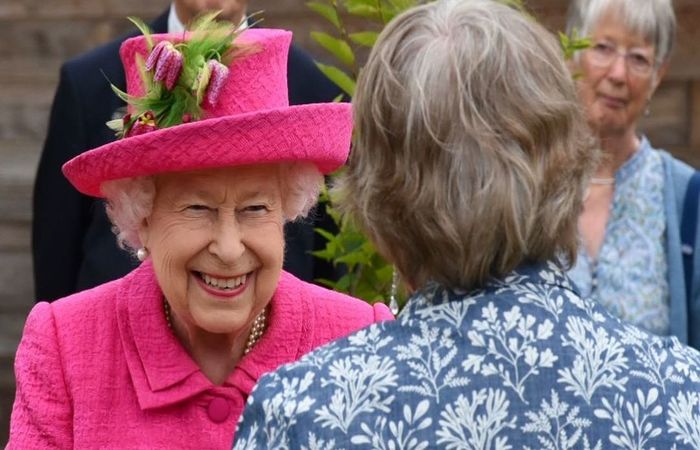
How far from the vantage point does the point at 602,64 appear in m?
5.12

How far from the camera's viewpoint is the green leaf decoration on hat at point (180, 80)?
3033 mm

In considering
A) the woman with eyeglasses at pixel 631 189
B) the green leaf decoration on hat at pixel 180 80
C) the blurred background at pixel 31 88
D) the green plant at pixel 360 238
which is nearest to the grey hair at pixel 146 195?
the green leaf decoration on hat at pixel 180 80

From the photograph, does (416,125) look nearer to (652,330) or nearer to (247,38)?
(247,38)

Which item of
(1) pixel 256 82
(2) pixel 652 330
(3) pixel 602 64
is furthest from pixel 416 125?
(3) pixel 602 64

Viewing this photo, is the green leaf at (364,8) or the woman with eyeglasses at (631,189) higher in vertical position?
the green leaf at (364,8)

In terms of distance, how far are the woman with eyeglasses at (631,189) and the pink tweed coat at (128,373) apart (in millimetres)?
1586

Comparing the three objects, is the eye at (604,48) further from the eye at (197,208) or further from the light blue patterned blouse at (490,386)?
→ the light blue patterned blouse at (490,386)

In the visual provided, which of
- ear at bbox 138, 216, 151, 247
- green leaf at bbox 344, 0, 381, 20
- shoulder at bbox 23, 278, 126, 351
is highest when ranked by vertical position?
green leaf at bbox 344, 0, 381, 20

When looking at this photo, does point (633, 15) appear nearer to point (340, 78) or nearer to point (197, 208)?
point (340, 78)

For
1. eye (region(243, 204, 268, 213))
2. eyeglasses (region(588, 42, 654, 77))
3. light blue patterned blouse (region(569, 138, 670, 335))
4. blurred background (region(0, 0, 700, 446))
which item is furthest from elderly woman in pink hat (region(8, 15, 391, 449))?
blurred background (region(0, 0, 700, 446))

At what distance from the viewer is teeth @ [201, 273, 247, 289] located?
3.09 metres

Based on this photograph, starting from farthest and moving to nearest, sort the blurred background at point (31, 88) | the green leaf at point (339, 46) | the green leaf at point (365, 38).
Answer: the blurred background at point (31, 88)
the green leaf at point (339, 46)
the green leaf at point (365, 38)

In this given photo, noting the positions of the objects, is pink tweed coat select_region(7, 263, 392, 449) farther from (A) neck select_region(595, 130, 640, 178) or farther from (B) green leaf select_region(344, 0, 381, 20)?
(A) neck select_region(595, 130, 640, 178)

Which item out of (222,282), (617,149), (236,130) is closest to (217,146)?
(236,130)
